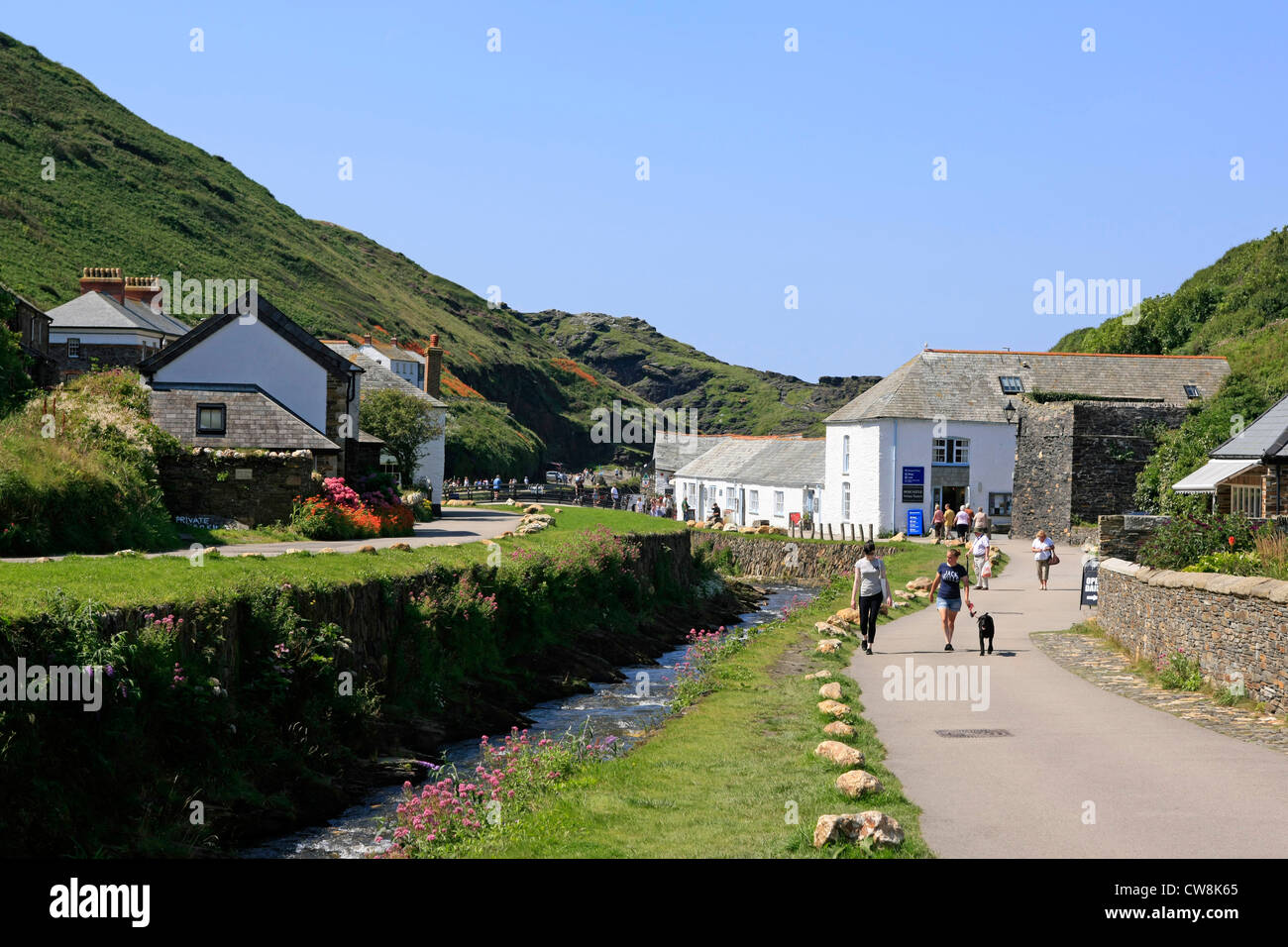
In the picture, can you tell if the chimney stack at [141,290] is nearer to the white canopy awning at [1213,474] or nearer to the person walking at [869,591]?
the white canopy awning at [1213,474]

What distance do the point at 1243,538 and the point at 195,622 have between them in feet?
50.2

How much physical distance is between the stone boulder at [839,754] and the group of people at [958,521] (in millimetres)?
36833

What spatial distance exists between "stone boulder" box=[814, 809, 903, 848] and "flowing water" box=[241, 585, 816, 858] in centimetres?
528

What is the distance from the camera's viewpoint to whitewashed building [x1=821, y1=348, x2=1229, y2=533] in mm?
58188

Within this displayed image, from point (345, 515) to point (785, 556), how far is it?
30095 millimetres

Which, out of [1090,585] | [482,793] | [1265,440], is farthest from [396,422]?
[482,793]

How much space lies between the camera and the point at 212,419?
108 feet

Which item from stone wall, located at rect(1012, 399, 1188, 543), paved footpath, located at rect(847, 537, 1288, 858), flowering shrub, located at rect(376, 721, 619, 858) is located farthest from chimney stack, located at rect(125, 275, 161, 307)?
paved footpath, located at rect(847, 537, 1288, 858)

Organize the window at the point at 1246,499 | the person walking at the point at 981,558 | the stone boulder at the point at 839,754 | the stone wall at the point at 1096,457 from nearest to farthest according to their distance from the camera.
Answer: the stone boulder at the point at 839,754
the window at the point at 1246,499
the person walking at the point at 981,558
the stone wall at the point at 1096,457

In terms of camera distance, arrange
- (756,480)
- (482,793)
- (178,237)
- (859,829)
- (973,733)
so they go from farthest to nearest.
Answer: (178,237), (756,480), (973,733), (482,793), (859,829)

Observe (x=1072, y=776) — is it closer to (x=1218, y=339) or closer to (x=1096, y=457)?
(x=1096, y=457)

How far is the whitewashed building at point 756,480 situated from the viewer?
68375 mm

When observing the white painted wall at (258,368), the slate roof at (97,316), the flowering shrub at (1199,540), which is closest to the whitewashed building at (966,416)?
the white painted wall at (258,368)
